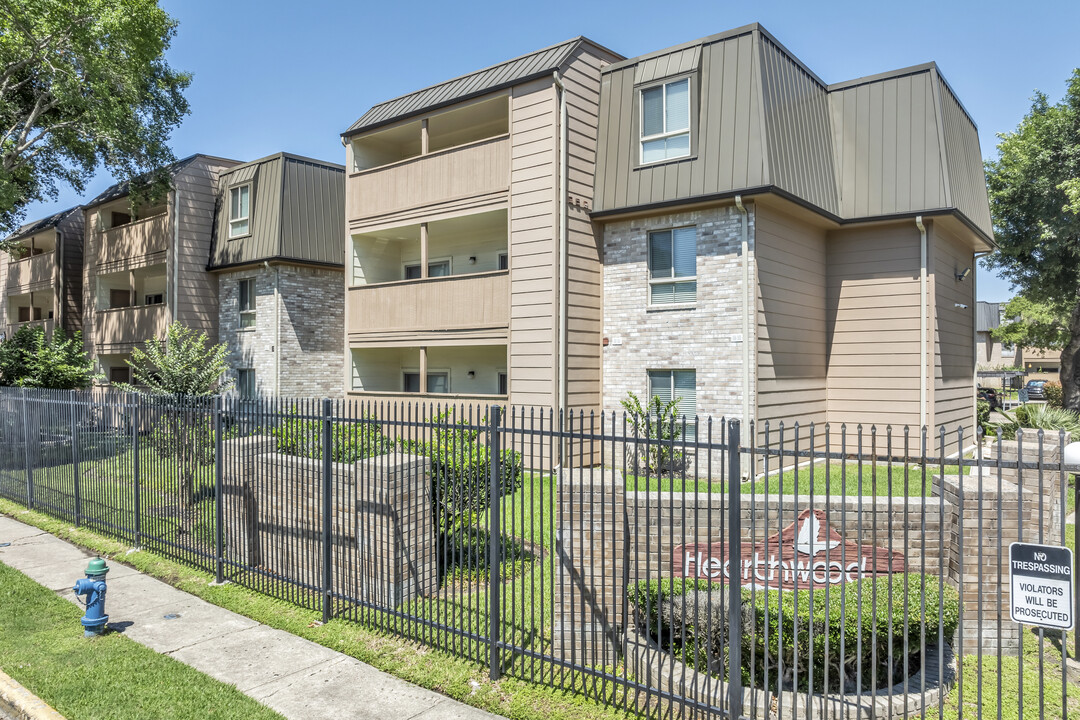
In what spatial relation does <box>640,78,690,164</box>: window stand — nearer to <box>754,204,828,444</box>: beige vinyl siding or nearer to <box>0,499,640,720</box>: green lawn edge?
<box>754,204,828,444</box>: beige vinyl siding

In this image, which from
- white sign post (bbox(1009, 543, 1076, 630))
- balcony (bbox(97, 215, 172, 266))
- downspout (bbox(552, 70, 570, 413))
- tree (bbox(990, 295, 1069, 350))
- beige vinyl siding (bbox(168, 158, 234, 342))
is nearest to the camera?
white sign post (bbox(1009, 543, 1076, 630))

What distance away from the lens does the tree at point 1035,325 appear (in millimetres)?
37375

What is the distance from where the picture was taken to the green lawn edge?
523cm

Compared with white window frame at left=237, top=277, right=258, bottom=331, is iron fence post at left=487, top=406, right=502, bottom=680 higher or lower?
lower

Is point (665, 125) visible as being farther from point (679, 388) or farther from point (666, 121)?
point (679, 388)

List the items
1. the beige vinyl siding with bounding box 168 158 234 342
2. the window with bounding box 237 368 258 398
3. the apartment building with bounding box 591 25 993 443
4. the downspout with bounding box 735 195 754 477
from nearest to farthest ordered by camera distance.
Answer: the downspout with bounding box 735 195 754 477
the apartment building with bounding box 591 25 993 443
the window with bounding box 237 368 258 398
the beige vinyl siding with bounding box 168 158 234 342

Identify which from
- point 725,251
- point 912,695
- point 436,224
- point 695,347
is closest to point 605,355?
point 695,347

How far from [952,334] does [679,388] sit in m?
7.51

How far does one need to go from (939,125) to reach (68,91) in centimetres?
2167

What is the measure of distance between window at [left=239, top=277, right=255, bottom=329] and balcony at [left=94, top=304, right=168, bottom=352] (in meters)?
2.63

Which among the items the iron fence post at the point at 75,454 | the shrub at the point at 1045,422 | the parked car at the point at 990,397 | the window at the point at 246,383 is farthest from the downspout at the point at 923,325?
the parked car at the point at 990,397

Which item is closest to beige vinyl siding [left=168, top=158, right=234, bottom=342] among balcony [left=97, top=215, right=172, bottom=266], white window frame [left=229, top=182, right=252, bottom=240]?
balcony [left=97, top=215, right=172, bottom=266]

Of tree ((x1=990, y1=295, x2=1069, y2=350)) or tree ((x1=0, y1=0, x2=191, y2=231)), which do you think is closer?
tree ((x1=0, y1=0, x2=191, y2=231))

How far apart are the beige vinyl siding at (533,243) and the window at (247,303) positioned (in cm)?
1099
